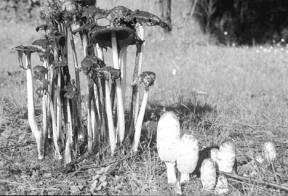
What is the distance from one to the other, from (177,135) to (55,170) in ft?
2.32

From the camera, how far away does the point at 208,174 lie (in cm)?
186

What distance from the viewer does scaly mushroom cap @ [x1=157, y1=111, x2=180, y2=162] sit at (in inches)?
72.6

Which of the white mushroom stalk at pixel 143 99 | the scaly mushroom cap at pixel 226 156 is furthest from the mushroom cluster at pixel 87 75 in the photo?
the scaly mushroom cap at pixel 226 156

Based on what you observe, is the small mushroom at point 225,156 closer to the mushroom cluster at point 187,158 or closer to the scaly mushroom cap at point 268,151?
the mushroom cluster at point 187,158

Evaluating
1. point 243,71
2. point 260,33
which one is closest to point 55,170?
point 243,71

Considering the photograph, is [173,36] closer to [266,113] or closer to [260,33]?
[266,113]

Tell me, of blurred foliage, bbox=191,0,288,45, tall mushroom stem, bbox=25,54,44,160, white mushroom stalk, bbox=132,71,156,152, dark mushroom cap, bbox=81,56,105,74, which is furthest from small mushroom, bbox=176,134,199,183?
blurred foliage, bbox=191,0,288,45

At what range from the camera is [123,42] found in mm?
2117

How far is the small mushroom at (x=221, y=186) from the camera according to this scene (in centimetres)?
191

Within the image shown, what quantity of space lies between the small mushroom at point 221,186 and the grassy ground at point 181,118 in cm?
7

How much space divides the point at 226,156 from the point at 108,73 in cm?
71

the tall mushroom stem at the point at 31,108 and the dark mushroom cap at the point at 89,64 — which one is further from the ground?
the dark mushroom cap at the point at 89,64

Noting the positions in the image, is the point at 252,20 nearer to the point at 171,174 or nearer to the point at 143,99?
the point at 143,99

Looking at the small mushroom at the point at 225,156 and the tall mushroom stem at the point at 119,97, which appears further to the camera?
the tall mushroom stem at the point at 119,97
